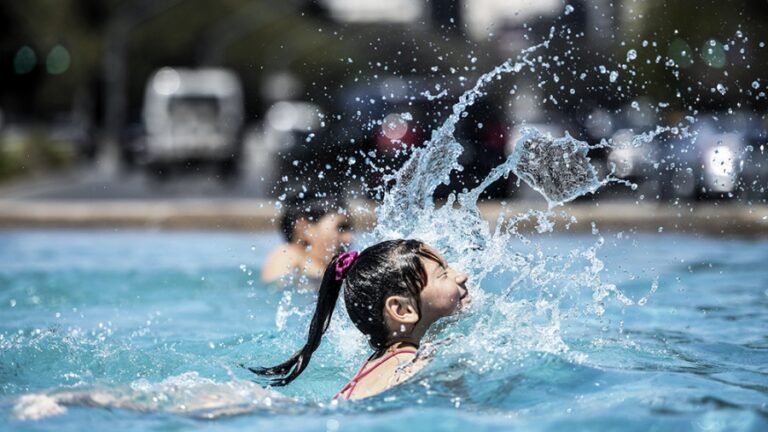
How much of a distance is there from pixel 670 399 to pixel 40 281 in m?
5.79

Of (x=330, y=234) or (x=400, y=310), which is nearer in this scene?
(x=400, y=310)

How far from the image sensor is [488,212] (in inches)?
464

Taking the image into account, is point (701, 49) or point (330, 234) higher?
point (701, 49)

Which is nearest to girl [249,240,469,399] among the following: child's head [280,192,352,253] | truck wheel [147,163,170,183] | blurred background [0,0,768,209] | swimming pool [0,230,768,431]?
swimming pool [0,230,768,431]

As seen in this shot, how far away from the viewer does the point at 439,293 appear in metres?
4.29

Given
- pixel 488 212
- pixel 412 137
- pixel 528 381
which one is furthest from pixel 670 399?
pixel 412 137

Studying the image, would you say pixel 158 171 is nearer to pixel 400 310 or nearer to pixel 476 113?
pixel 476 113

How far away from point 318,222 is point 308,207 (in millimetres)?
136

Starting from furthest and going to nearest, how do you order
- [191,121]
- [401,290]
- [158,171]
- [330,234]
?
1. [191,121]
2. [158,171]
3. [330,234]
4. [401,290]

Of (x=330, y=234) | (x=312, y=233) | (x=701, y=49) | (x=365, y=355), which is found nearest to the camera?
(x=365, y=355)

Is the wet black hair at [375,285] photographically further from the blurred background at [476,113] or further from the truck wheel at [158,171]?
the truck wheel at [158,171]

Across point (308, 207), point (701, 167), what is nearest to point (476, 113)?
point (701, 167)

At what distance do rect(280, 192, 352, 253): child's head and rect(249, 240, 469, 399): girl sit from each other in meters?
2.45

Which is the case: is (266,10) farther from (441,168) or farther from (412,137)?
(441,168)
